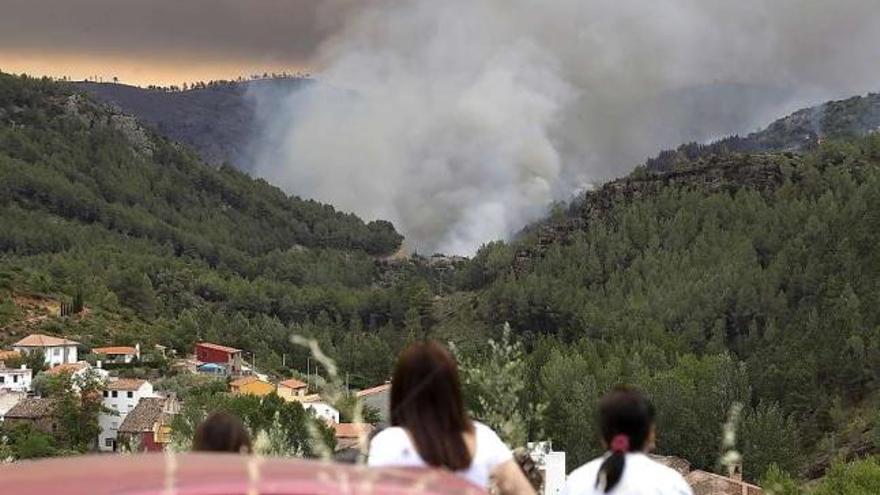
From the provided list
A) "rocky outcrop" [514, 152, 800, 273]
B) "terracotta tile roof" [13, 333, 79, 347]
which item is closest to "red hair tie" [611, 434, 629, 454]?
"terracotta tile roof" [13, 333, 79, 347]

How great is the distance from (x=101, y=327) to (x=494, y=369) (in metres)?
83.1

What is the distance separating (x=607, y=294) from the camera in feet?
322

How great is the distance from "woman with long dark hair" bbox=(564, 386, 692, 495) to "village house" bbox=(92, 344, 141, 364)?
229 feet

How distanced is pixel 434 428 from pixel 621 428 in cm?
84

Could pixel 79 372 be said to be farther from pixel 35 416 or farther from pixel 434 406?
pixel 434 406

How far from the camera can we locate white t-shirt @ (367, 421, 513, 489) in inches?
165

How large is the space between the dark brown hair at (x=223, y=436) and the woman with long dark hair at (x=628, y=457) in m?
1.37

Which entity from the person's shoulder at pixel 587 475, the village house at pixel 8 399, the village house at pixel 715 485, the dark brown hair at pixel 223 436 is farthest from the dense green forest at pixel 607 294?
the dark brown hair at pixel 223 436

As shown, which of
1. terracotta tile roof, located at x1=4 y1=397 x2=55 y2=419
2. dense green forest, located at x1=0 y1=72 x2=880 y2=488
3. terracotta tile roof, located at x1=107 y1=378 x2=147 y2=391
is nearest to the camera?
terracotta tile roof, located at x1=4 y1=397 x2=55 y2=419

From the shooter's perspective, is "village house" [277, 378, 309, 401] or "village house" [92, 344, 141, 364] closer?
"village house" [277, 378, 309, 401]

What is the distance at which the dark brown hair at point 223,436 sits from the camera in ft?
14.8

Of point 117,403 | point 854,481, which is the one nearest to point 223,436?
point 854,481

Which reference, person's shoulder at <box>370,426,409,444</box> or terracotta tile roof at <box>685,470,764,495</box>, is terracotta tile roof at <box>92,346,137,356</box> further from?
person's shoulder at <box>370,426,409,444</box>

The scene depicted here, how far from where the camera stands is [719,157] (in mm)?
118188
